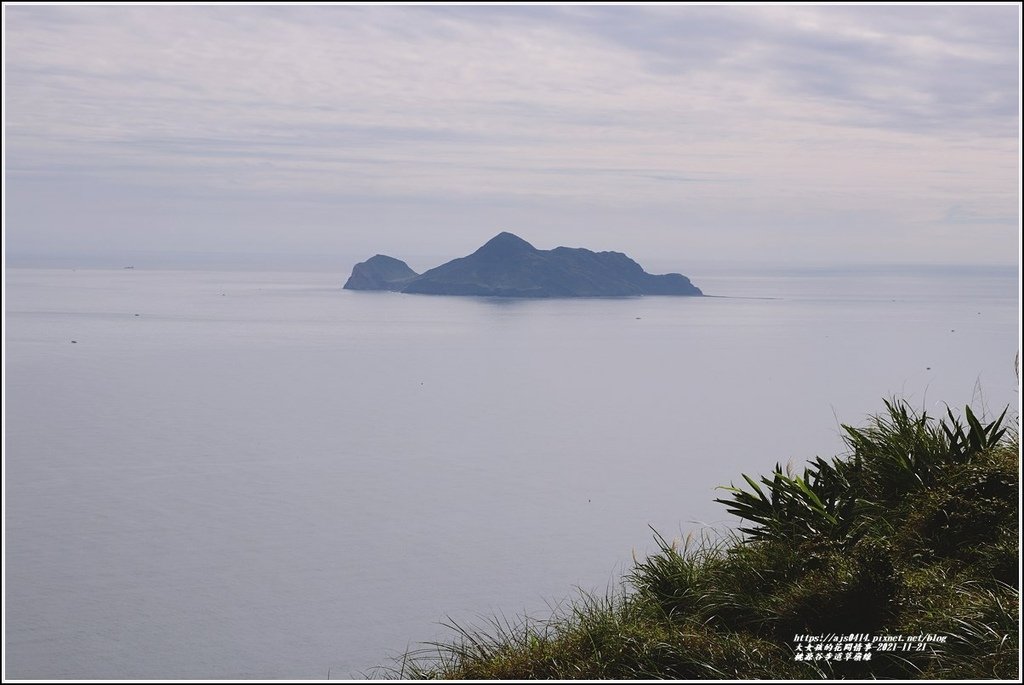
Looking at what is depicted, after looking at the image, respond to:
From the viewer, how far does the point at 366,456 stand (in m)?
27.8

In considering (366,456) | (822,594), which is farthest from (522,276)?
(822,594)

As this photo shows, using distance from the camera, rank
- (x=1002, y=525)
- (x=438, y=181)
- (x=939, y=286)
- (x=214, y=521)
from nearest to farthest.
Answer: (x=1002, y=525) → (x=214, y=521) → (x=438, y=181) → (x=939, y=286)

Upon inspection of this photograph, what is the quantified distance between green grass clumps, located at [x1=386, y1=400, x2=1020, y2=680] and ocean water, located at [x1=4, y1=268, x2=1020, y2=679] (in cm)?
163

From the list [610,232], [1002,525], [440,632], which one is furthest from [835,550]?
[610,232]

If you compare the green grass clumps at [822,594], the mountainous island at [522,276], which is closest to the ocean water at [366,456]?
the green grass clumps at [822,594]

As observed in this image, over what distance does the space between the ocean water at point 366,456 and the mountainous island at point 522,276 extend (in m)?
13.5

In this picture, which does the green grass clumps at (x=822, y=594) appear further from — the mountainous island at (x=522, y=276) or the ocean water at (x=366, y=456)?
the mountainous island at (x=522, y=276)

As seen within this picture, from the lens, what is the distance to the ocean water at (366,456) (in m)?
16.8

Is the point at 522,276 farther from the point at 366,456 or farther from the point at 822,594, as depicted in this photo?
the point at 822,594

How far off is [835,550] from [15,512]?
21.5 meters

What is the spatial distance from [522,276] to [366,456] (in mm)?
50542

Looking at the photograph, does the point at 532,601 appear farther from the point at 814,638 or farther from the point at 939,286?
the point at 939,286

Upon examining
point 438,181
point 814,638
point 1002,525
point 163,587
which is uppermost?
point 438,181

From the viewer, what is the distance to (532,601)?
16969mm
